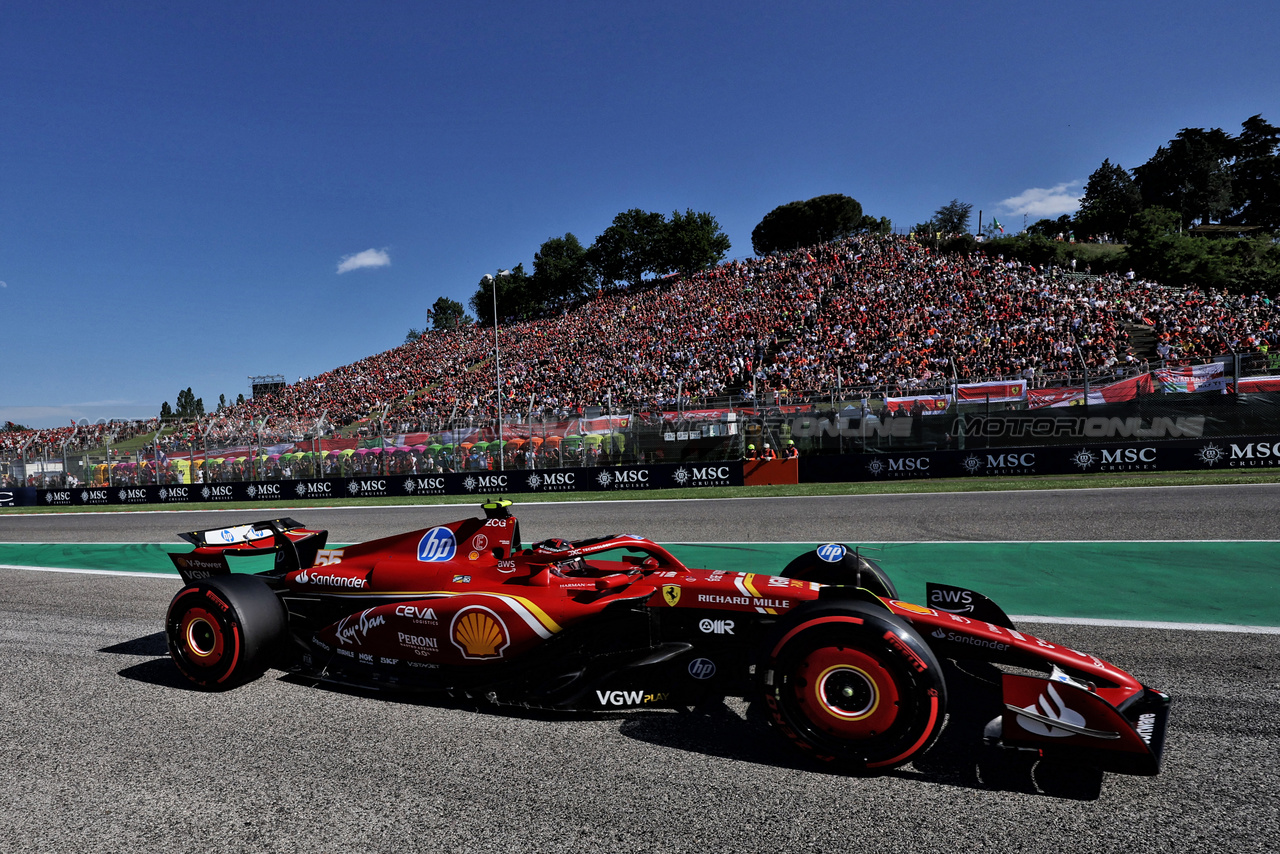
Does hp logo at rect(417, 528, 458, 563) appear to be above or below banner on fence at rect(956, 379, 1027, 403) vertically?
below

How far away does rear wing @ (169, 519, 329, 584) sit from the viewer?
16.3ft

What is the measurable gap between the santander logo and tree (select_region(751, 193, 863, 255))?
70595 millimetres

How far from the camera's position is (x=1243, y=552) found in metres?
7.13

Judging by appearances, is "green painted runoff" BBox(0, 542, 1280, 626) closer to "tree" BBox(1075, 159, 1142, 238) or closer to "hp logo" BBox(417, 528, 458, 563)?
"hp logo" BBox(417, 528, 458, 563)

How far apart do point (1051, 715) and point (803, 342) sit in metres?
29.6

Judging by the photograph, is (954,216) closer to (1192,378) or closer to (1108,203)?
(1108,203)

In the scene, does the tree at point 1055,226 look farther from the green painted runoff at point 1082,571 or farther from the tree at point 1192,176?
the green painted runoff at point 1082,571

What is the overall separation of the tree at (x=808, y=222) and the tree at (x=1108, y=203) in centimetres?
1956

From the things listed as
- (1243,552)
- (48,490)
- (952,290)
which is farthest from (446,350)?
(1243,552)

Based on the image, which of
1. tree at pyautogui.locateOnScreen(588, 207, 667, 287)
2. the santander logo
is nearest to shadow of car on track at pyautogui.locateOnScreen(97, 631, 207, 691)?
the santander logo

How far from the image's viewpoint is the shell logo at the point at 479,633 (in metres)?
3.87

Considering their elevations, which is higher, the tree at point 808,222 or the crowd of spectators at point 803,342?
the tree at point 808,222

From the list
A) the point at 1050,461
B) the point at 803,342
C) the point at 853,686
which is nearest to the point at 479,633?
the point at 853,686

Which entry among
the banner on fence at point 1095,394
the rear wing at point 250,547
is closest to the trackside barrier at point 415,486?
the banner on fence at point 1095,394
